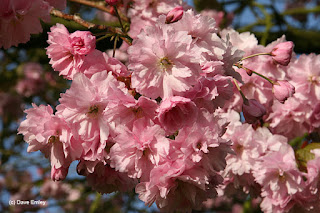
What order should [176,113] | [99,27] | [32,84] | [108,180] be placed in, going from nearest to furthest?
[176,113] → [108,180] → [99,27] → [32,84]

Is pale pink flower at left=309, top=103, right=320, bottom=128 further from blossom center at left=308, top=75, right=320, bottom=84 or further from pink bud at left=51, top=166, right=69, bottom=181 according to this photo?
pink bud at left=51, top=166, right=69, bottom=181

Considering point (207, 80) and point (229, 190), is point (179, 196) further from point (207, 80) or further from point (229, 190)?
point (229, 190)

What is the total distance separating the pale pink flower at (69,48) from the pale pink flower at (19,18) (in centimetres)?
19

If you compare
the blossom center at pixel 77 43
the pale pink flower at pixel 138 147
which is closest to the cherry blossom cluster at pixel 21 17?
the blossom center at pixel 77 43

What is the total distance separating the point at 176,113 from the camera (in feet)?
3.70

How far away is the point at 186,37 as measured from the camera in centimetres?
117

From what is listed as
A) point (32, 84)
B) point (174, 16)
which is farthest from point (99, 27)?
point (32, 84)

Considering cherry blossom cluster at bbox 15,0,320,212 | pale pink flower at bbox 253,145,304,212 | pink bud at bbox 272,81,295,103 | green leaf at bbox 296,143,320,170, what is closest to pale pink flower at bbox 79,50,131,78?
cherry blossom cluster at bbox 15,0,320,212

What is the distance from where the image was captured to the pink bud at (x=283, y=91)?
1.50m

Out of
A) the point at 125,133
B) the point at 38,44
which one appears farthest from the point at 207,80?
the point at 38,44

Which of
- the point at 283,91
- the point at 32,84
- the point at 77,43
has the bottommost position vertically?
the point at 32,84

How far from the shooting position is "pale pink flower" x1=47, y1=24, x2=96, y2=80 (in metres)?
1.29

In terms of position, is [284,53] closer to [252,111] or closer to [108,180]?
[252,111]

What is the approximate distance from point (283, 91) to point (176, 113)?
600 millimetres
